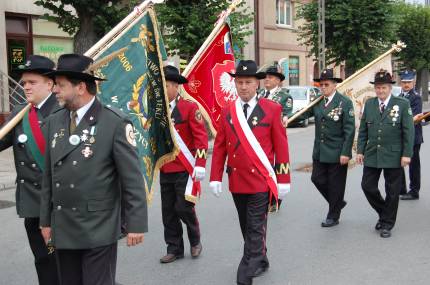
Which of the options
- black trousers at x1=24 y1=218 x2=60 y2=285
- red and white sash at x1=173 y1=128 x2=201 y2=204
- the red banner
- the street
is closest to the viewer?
black trousers at x1=24 y1=218 x2=60 y2=285

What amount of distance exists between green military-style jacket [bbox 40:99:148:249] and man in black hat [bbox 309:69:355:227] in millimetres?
4143

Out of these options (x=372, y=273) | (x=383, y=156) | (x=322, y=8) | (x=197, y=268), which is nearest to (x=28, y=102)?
(x=197, y=268)

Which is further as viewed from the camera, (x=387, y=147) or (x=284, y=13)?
(x=284, y=13)

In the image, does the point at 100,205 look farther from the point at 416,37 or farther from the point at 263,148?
the point at 416,37

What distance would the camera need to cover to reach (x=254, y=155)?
5.28 metres

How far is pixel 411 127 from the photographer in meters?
7.02

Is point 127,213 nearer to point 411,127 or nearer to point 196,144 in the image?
point 196,144

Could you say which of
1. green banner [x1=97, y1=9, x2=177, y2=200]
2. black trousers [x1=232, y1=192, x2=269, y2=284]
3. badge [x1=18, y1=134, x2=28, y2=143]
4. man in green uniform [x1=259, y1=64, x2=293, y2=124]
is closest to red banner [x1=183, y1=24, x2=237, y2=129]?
man in green uniform [x1=259, y1=64, x2=293, y2=124]

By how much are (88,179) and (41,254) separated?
49.0 inches

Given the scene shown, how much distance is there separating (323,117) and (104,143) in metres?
4.42

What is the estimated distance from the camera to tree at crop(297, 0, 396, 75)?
2403cm

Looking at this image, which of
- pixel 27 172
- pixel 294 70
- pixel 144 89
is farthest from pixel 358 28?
pixel 27 172

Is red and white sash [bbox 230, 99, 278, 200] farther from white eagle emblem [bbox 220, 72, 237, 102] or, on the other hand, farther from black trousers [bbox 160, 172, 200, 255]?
white eagle emblem [bbox 220, 72, 237, 102]

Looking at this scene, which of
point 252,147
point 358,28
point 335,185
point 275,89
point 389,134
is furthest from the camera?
point 358,28
